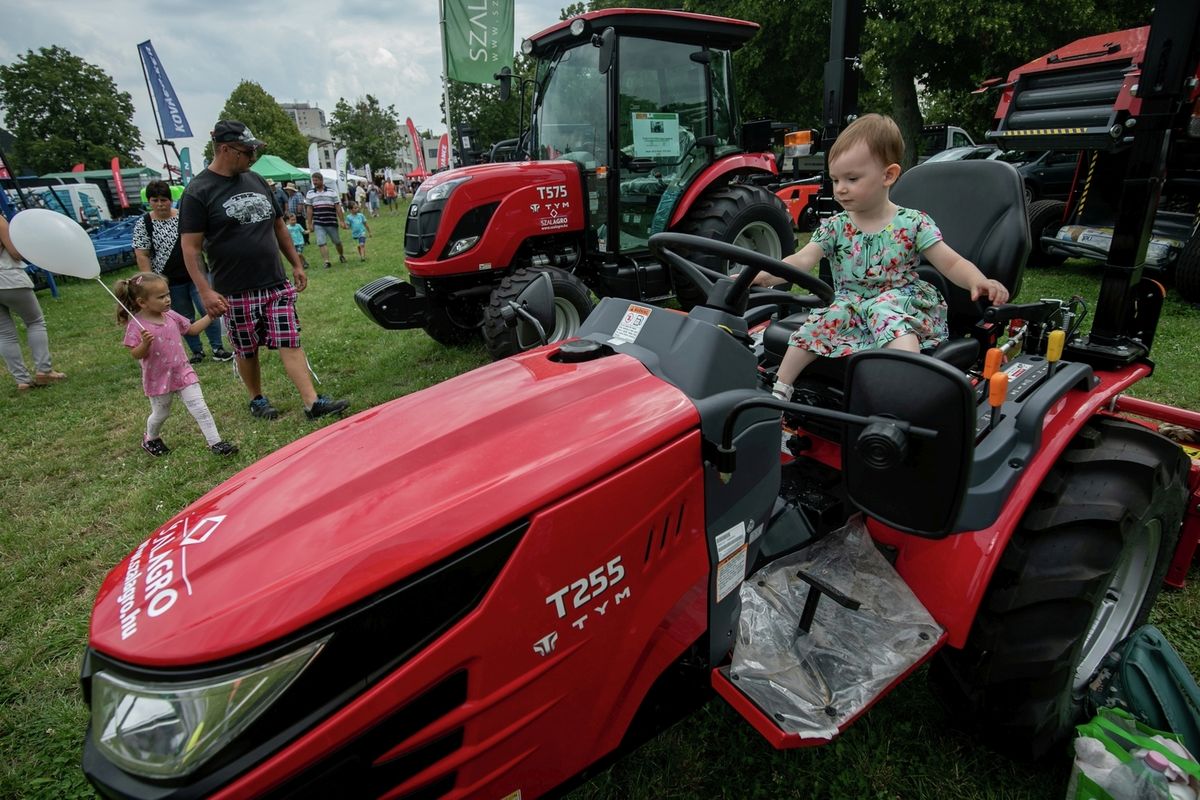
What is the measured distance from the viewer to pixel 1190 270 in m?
5.35

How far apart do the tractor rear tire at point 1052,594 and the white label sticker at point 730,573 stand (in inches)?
26.5

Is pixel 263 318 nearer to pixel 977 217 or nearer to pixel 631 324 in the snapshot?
pixel 631 324

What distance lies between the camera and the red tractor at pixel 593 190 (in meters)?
4.81

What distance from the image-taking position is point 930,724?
6.27 feet

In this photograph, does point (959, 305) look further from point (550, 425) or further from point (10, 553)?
point (10, 553)

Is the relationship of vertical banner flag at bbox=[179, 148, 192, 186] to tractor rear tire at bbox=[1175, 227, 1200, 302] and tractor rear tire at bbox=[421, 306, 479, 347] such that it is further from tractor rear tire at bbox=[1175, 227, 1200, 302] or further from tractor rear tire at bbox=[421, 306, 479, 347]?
tractor rear tire at bbox=[1175, 227, 1200, 302]

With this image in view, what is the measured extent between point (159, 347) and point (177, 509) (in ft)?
3.39

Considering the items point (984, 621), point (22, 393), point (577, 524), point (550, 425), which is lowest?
point (22, 393)

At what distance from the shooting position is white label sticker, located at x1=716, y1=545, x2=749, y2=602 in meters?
1.46

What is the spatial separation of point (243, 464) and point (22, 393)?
11.1ft

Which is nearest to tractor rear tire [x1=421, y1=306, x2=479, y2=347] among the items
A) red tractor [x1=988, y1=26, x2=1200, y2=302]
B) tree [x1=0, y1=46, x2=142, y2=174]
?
red tractor [x1=988, y1=26, x2=1200, y2=302]

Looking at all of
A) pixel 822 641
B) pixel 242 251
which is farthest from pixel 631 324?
pixel 242 251

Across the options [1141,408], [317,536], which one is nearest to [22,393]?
[317,536]

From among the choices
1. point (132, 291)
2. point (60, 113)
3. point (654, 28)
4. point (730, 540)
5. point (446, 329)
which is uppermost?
point (60, 113)
